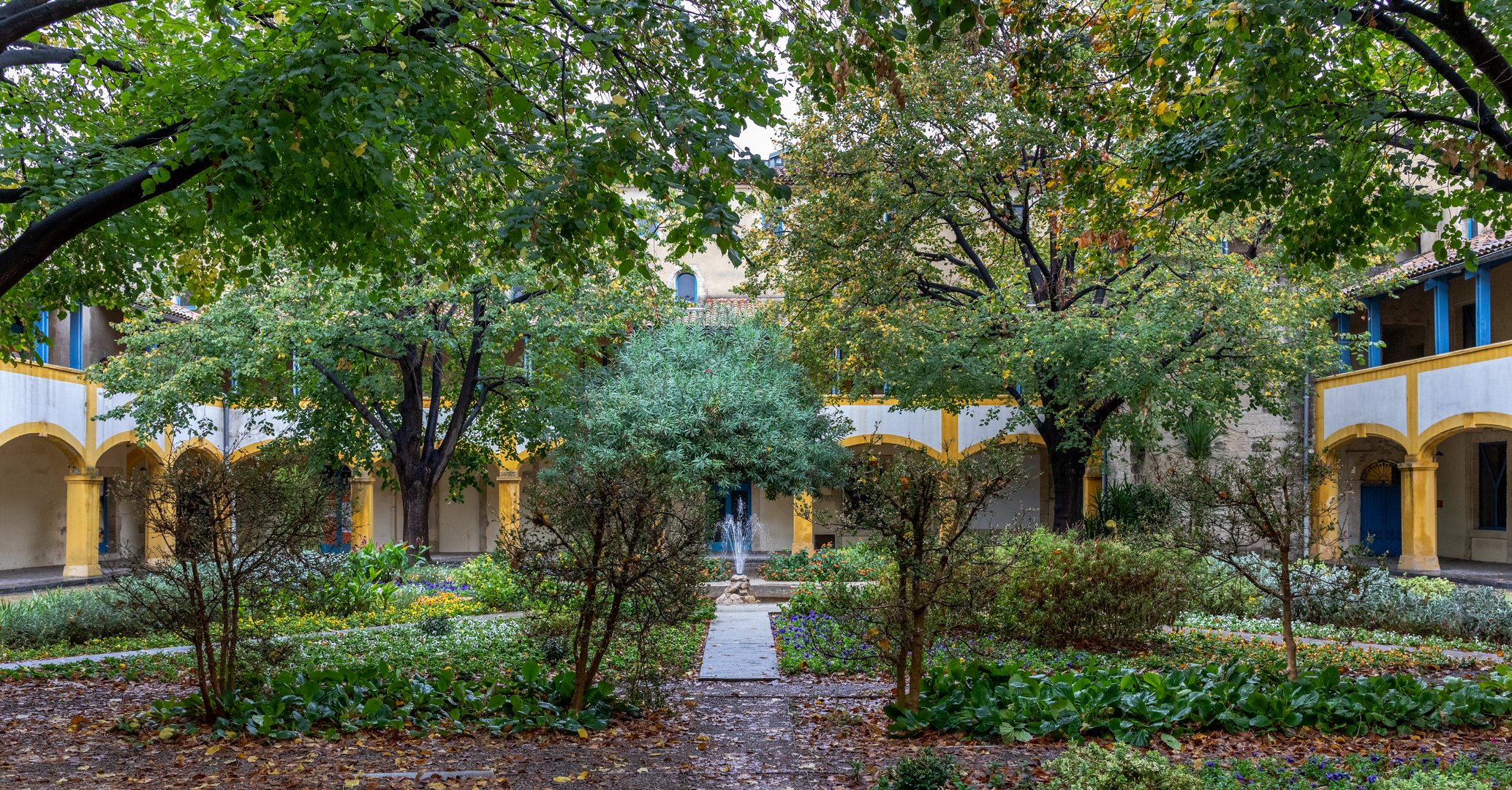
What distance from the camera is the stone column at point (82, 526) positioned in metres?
20.1

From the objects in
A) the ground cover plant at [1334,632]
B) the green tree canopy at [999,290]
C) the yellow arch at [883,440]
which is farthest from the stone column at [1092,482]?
the ground cover plant at [1334,632]

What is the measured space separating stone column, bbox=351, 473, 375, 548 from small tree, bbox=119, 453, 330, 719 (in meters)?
16.5

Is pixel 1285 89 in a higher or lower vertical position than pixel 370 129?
higher

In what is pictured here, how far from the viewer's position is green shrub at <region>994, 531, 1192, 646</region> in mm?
10047

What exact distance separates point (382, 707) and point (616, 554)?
1.75m

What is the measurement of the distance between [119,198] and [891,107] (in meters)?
10.6

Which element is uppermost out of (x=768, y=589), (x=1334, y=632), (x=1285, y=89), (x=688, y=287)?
(x=688, y=287)

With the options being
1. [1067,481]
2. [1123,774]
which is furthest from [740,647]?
[1067,481]

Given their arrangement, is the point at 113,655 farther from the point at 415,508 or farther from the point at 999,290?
the point at 999,290

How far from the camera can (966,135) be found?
602 inches

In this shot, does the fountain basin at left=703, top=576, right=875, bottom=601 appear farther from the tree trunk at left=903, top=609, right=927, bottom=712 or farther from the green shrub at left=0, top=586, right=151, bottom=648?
the tree trunk at left=903, top=609, right=927, bottom=712

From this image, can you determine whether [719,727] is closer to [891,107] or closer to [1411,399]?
[891,107]

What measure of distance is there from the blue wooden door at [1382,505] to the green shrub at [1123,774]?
23935 millimetres

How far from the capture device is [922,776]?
16.7 ft
